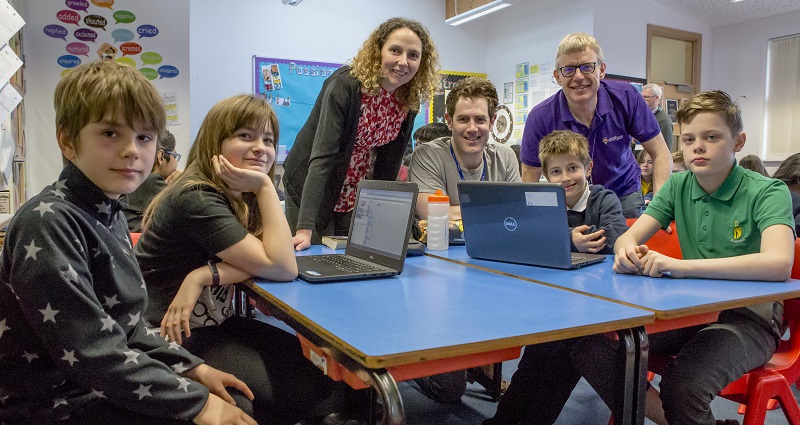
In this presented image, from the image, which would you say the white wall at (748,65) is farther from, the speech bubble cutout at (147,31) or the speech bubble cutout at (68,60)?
the speech bubble cutout at (68,60)

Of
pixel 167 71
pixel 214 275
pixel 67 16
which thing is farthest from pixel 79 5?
pixel 214 275

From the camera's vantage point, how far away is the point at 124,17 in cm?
403

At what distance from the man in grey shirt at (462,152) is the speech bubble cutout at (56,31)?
2.93 m

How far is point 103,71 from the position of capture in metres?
0.94

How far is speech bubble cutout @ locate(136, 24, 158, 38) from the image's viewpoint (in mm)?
4090

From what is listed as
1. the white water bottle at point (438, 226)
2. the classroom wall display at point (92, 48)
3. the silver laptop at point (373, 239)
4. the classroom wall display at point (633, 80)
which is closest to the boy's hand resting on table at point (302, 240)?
the silver laptop at point (373, 239)

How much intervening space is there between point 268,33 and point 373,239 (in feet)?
13.4

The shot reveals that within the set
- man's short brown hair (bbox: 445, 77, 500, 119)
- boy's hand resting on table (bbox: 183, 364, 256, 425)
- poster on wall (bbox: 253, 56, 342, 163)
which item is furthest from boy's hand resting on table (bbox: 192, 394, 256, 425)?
poster on wall (bbox: 253, 56, 342, 163)

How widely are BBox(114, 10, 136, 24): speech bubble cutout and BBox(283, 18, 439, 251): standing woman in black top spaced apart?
2.57 metres

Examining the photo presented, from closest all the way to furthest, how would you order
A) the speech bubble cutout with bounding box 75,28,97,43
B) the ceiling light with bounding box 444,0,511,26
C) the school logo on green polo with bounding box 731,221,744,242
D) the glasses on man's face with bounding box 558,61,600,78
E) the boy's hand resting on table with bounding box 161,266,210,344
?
the boy's hand resting on table with bounding box 161,266,210,344 → the school logo on green polo with bounding box 731,221,744,242 → the glasses on man's face with bounding box 558,61,600,78 → the speech bubble cutout with bounding box 75,28,97,43 → the ceiling light with bounding box 444,0,511,26

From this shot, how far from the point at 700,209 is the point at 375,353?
118 centimetres

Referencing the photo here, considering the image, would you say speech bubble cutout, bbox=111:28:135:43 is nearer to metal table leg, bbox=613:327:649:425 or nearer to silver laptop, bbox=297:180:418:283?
silver laptop, bbox=297:180:418:283

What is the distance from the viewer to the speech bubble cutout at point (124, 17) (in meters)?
4.01

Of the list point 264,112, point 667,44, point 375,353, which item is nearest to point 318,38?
point 667,44
